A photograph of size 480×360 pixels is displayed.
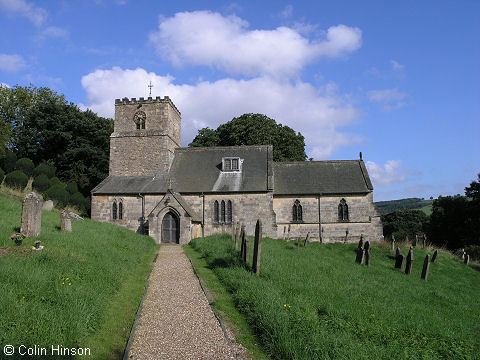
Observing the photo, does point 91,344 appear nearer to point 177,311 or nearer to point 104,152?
point 177,311

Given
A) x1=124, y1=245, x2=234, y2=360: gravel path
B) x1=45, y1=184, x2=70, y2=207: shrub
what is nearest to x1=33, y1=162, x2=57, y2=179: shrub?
x1=45, y1=184, x2=70, y2=207: shrub

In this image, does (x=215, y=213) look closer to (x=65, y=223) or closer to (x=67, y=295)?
(x=65, y=223)

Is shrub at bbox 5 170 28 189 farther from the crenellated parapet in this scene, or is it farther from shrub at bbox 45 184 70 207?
the crenellated parapet

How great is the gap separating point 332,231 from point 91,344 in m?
25.7

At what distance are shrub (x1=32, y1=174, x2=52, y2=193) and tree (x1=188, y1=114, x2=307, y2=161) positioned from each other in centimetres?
2147

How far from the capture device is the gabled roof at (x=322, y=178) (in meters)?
30.7

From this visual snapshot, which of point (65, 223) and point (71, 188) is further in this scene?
point (71, 188)

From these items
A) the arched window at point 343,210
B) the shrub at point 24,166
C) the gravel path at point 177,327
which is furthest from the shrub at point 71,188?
the gravel path at point 177,327

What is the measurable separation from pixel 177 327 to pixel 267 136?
3658 centimetres

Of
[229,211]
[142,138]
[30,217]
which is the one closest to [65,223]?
[30,217]

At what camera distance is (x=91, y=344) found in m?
6.54

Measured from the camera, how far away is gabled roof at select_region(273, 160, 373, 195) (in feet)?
101

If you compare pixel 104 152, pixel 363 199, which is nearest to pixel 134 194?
pixel 104 152

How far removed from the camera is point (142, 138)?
3169 centimetres
